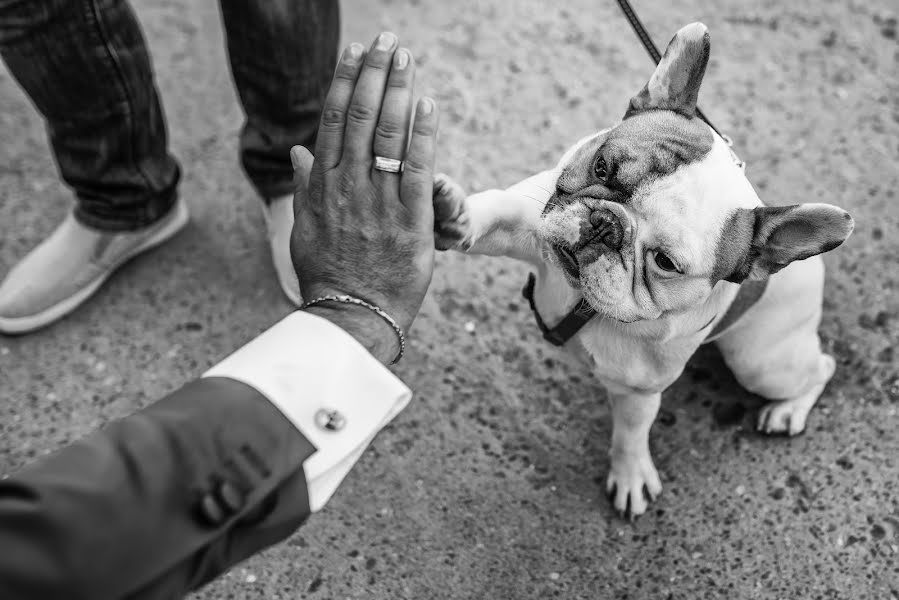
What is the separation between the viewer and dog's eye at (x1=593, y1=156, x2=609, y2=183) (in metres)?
1.82

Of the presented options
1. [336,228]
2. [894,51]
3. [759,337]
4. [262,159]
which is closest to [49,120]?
[262,159]

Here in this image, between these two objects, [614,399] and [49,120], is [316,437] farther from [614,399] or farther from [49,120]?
[49,120]

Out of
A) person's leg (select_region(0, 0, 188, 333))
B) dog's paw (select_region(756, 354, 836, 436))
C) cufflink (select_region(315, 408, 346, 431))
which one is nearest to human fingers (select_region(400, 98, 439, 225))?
cufflink (select_region(315, 408, 346, 431))

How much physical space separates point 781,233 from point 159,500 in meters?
1.33

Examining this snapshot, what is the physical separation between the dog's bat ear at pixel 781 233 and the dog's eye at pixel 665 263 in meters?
0.10

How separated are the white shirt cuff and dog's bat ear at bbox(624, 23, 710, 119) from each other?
3.09 ft

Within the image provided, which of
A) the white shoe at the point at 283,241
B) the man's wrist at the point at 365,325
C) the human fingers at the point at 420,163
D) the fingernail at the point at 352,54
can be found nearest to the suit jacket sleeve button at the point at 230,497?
the man's wrist at the point at 365,325

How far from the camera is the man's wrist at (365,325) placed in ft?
5.09

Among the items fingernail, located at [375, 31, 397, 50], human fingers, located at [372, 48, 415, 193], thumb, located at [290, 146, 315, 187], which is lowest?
thumb, located at [290, 146, 315, 187]

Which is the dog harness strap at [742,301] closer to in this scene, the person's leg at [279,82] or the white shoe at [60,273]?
the person's leg at [279,82]

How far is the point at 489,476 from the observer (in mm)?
2633

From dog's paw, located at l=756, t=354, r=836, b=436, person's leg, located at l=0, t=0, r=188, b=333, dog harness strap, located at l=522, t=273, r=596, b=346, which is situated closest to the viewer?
dog harness strap, located at l=522, t=273, r=596, b=346

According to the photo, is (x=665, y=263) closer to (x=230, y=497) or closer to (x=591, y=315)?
(x=591, y=315)

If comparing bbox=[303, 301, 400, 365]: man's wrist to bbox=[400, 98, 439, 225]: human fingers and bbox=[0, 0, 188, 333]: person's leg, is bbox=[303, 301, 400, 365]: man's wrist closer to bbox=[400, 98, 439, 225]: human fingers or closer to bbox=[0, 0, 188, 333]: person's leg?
bbox=[400, 98, 439, 225]: human fingers
